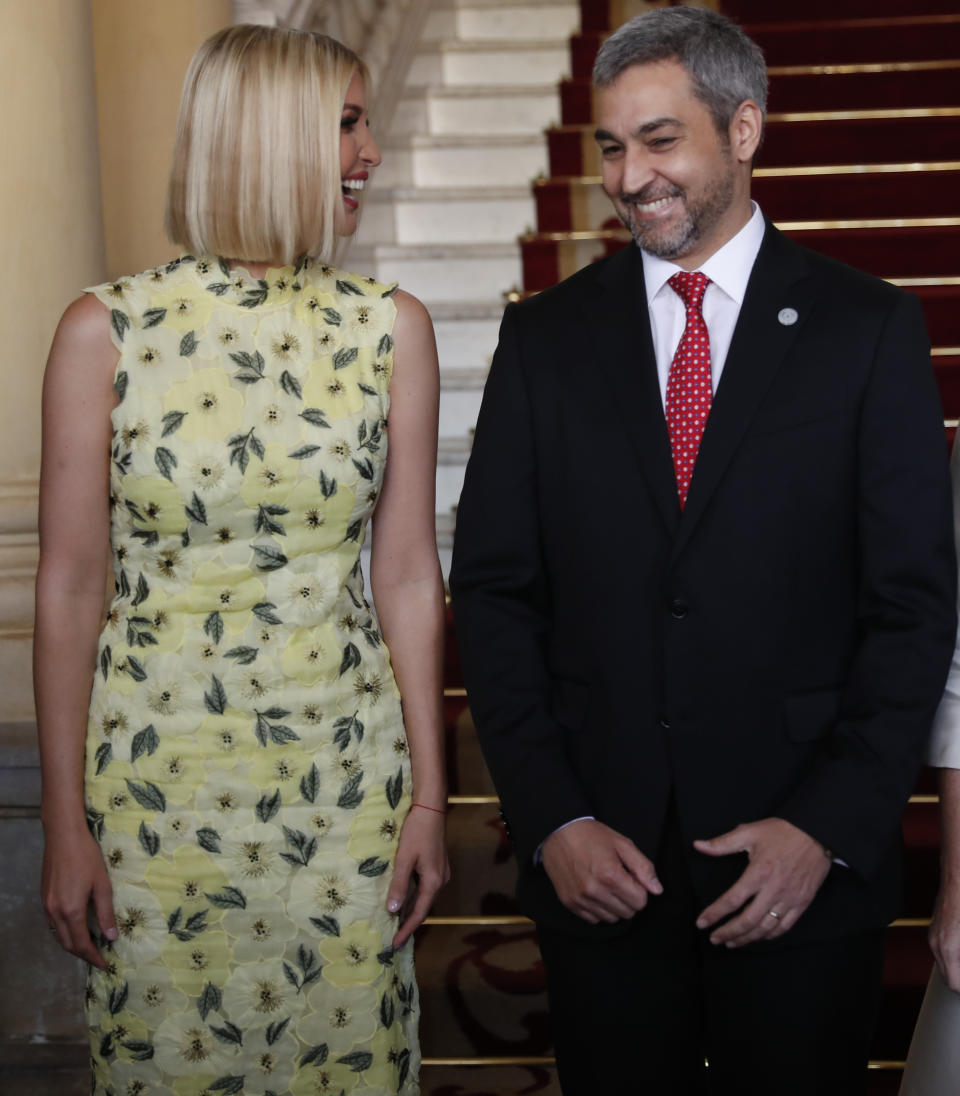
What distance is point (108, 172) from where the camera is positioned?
3.59 metres

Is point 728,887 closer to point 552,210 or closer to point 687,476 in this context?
point 687,476

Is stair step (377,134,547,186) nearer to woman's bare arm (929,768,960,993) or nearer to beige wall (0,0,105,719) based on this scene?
beige wall (0,0,105,719)

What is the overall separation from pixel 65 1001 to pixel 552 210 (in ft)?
12.0

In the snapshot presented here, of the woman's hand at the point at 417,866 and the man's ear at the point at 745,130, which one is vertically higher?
the man's ear at the point at 745,130

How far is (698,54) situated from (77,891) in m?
1.30

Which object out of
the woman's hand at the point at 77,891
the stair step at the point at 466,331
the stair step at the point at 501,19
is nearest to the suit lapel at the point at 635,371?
the woman's hand at the point at 77,891

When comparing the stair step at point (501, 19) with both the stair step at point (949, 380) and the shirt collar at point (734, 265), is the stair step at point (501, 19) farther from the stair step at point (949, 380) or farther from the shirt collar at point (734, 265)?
the shirt collar at point (734, 265)

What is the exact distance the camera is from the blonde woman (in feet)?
5.71

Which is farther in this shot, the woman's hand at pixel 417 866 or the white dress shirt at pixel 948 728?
the woman's hand at pixel 417 866

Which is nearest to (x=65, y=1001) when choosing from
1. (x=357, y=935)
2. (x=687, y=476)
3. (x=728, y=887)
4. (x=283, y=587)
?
(x=357, y=935)

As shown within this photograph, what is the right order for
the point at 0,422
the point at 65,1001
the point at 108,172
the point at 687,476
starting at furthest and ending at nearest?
the point at 108,172 < the point at 0,422 < the point at 65,1001 < the point at 687,476

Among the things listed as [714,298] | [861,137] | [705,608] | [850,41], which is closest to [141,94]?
[714,298]

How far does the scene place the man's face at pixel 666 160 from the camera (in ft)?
5.69

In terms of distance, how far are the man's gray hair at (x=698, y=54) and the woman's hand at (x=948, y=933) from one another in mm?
968
